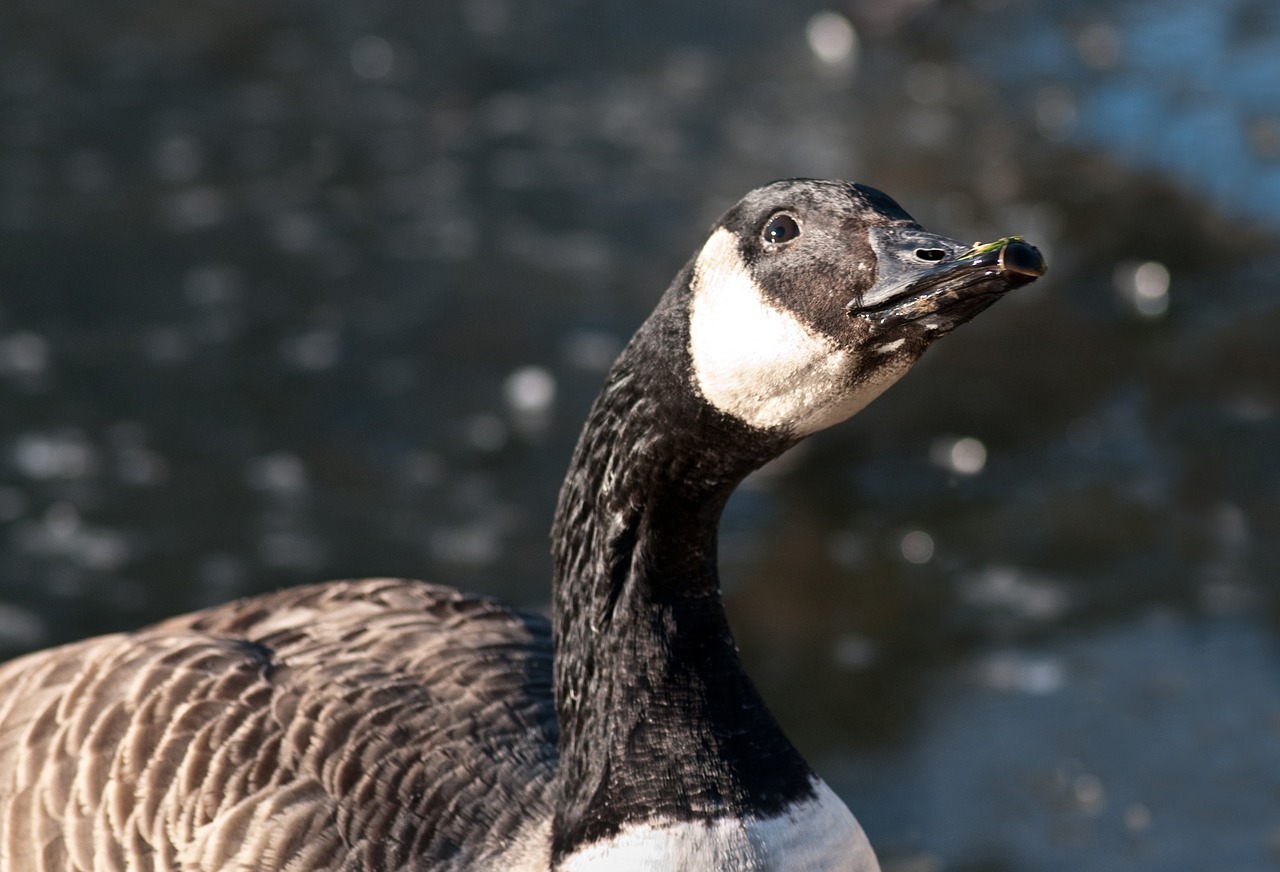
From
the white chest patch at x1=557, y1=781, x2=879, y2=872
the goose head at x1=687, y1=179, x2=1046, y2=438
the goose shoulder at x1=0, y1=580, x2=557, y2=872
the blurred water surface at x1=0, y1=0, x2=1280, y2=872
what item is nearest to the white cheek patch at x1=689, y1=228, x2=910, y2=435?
the goose head at x1=687, y1=179, x2=1046, y2=438

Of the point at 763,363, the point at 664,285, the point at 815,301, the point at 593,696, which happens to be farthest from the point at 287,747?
the point at 664,285

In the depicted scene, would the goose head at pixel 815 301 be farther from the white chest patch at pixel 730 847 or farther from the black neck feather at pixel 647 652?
the white chest patch at pixel 730 847

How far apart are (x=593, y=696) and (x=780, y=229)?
1.29 m

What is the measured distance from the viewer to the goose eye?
3.11 m

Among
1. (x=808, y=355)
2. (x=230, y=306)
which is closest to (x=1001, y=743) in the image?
(x=808, y=355)

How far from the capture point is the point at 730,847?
3416 mm

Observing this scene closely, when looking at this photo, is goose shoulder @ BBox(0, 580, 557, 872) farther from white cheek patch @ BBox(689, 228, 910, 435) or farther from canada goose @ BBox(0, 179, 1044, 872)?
white cheek patch @ BBox(689, 228, 910, 435)

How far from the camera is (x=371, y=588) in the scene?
4.51 metres

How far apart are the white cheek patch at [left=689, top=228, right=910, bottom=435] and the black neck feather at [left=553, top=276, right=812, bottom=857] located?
8.8 inches

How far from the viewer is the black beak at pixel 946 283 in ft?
8.75

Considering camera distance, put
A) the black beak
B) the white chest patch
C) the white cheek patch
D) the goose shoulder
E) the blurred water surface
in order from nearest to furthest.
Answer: the black beak
the white cheek patch
the white chest patch
the goose shoulder
the blurred water surface

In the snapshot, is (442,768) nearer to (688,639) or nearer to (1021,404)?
(688,639)

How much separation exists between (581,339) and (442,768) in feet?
17.6

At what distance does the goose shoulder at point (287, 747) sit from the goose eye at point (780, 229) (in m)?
1.59
